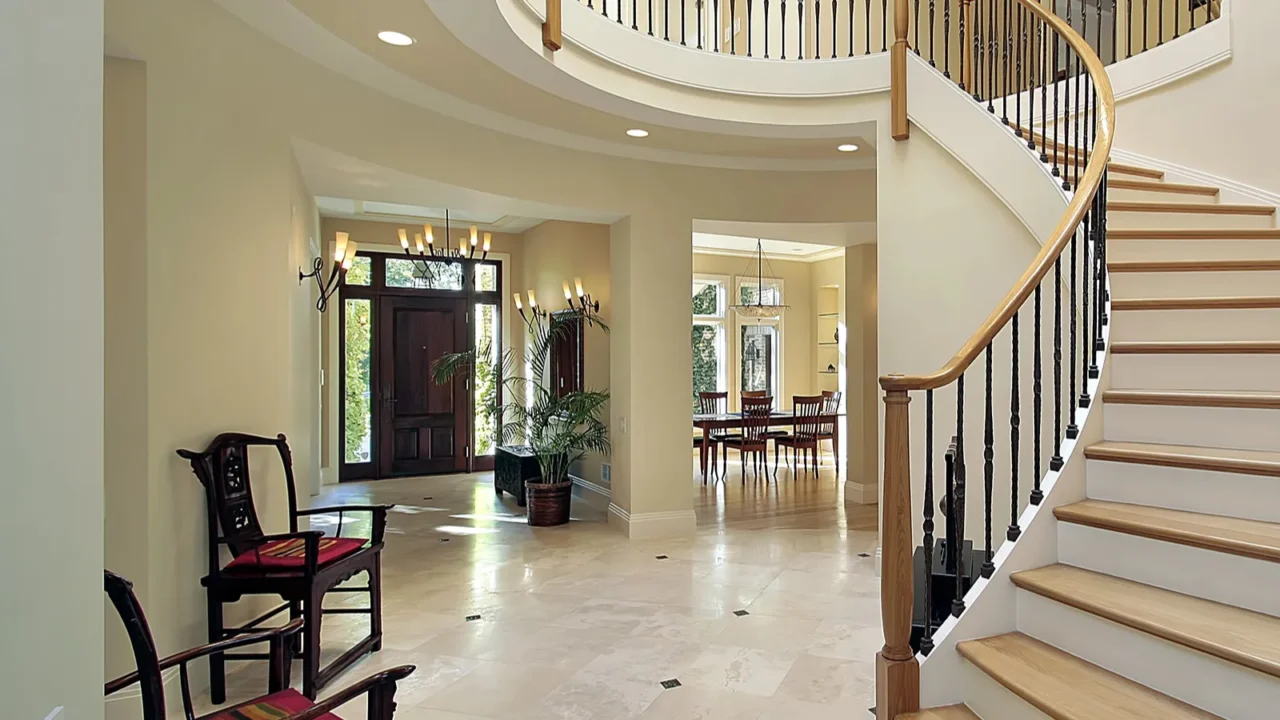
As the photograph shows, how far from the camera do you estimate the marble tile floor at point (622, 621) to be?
3.13 m

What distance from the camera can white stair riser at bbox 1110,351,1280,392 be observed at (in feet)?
9.52

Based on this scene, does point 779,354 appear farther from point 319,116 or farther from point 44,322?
point 44,322

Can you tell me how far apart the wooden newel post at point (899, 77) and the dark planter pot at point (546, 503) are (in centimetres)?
391

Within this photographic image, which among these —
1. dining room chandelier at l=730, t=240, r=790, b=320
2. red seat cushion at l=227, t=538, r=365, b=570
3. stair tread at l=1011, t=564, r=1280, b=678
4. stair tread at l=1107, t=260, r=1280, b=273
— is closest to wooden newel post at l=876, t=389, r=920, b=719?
stair tread at l=1011, t=564, r=1280, b=678

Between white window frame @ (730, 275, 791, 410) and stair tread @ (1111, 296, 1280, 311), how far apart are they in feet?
27.6

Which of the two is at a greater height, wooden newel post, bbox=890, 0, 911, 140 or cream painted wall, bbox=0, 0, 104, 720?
wooden newel post, bbox=890, 0, 911, 140

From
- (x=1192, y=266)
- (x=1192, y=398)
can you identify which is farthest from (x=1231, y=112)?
(x=1192, y=398)

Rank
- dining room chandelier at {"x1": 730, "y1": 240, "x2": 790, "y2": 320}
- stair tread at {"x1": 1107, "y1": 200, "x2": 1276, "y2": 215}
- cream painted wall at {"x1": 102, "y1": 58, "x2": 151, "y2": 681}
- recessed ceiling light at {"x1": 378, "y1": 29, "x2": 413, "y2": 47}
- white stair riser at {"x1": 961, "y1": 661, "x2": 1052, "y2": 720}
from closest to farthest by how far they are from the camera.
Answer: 1. white stair riser at {"x1": 961, "y1": 661, "x2": 1052, "y2": 720}
2. cream painted wall at {"x1": 102, "y1": 58, "x2": 151, "y2": 681}
3. recessed ceiling light at {"x1": 378, "y1": 29, "x2": 413, "y2": 47}
4. stair tread at {"x1": 1107, "y1": 200, "x2": 1276, "y2": 215}
5. dining room chandelier at {"x1": 730, "y1": 240, "x2": 790, "y2": 320}

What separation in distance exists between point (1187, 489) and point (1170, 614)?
606 millimetres

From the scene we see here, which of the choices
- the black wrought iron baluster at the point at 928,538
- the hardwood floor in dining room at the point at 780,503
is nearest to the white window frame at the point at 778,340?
the hardwood floor in dining room at the point at 780,503

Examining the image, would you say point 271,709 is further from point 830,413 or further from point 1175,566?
point 830,413

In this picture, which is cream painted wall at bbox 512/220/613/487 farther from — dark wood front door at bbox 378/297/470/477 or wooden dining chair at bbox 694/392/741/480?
wooden dining chair at bbox 694/392/741/480

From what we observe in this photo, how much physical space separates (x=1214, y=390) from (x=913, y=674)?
5.71ft

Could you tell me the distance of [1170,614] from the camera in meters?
2.15
